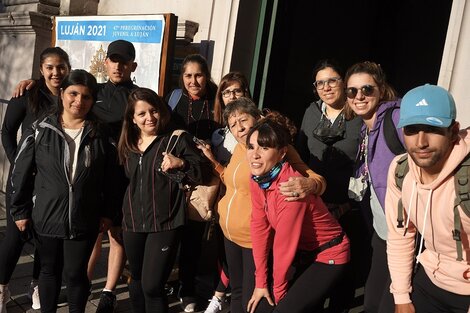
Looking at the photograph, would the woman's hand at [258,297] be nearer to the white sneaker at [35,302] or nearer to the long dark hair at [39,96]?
the white sneaker at [35,302]

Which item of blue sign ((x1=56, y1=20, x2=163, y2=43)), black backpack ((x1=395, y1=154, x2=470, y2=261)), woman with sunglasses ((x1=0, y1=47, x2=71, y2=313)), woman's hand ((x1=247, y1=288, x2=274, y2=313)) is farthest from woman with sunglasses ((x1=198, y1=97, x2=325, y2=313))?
blue sign ((x1=56, y1=20, x2=163, y2=43))

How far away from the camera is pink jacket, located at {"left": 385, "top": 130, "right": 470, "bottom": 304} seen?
207 centimetres

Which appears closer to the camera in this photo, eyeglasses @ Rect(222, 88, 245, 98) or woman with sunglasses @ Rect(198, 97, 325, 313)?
woman with sunglasses @ Rect(198, 97, 325, 313)

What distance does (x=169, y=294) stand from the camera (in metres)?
4.36

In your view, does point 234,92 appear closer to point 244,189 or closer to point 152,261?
point 244,189

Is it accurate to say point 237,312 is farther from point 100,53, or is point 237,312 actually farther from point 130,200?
point 100,53

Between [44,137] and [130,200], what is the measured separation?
75cm

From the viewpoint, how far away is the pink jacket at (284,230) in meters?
2.66

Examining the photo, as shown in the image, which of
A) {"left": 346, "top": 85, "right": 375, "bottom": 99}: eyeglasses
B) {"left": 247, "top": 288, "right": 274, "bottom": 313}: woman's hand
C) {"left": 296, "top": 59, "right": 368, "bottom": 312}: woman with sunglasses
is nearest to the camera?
{"left": 247, "top": 288, "right": 274, "bottom": 313}: woman's hand

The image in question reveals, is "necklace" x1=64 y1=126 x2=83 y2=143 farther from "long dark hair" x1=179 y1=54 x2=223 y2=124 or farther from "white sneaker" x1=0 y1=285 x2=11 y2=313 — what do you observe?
"white sneaker" x1=0 y1=285 x2=11 y2=313

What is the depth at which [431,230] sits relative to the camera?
221 cm

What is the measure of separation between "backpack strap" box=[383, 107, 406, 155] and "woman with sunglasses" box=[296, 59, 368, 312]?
611 mm

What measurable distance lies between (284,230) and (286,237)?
4 centimetres

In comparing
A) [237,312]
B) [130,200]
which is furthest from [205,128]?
[237,312]
